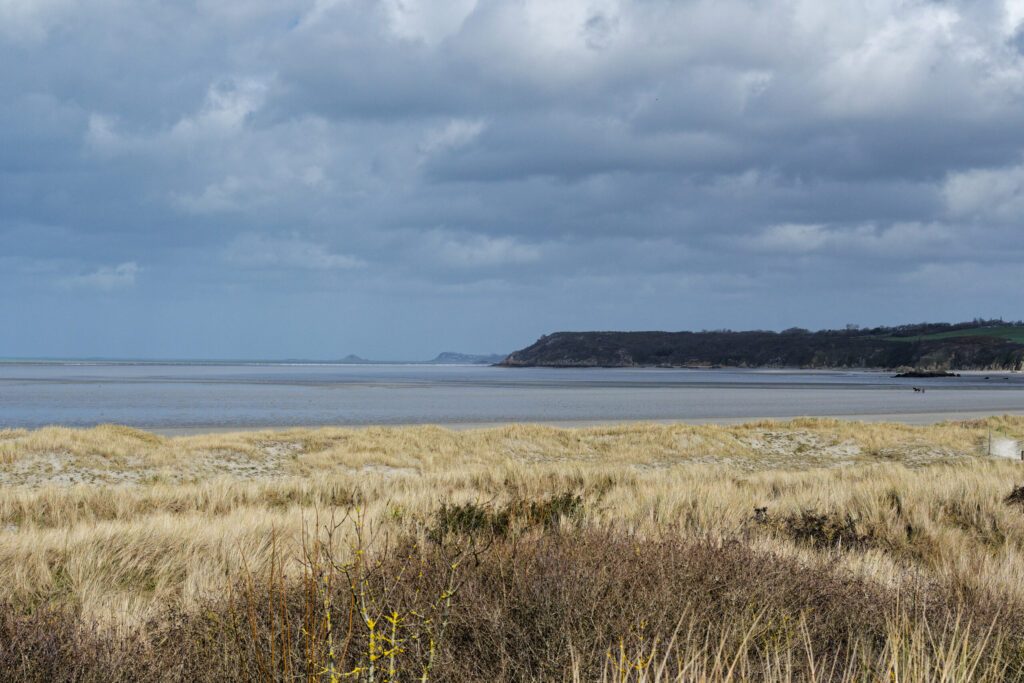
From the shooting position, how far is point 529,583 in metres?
4.51

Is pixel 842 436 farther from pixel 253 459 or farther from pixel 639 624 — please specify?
pixel 639 624

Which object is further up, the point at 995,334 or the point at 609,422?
the point at 995,334

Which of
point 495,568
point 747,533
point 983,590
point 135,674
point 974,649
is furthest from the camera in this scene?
point 747,533

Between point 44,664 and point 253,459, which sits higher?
point 44,664

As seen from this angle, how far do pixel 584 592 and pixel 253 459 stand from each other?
62.0 ft

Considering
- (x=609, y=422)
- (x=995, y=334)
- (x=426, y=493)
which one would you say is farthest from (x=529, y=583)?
(x=995, y=334)

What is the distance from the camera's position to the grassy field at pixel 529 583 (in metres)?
3.69

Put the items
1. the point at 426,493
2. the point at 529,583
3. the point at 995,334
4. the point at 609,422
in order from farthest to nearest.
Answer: the point at 995,334
the point at 609,422
the point at 426,493
the point at 529,583

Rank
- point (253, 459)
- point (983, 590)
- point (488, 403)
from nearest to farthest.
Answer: point (983, 590) → point (253, 459) → point (488, 403)

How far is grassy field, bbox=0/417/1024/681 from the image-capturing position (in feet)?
12.1

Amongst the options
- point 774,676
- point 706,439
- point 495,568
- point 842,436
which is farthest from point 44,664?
point 842,436

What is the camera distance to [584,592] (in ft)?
14.3

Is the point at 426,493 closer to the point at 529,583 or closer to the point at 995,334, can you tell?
the point at 529,583

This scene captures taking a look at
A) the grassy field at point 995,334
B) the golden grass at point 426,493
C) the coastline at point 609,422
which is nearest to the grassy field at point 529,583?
the golden grass at point 426,493
